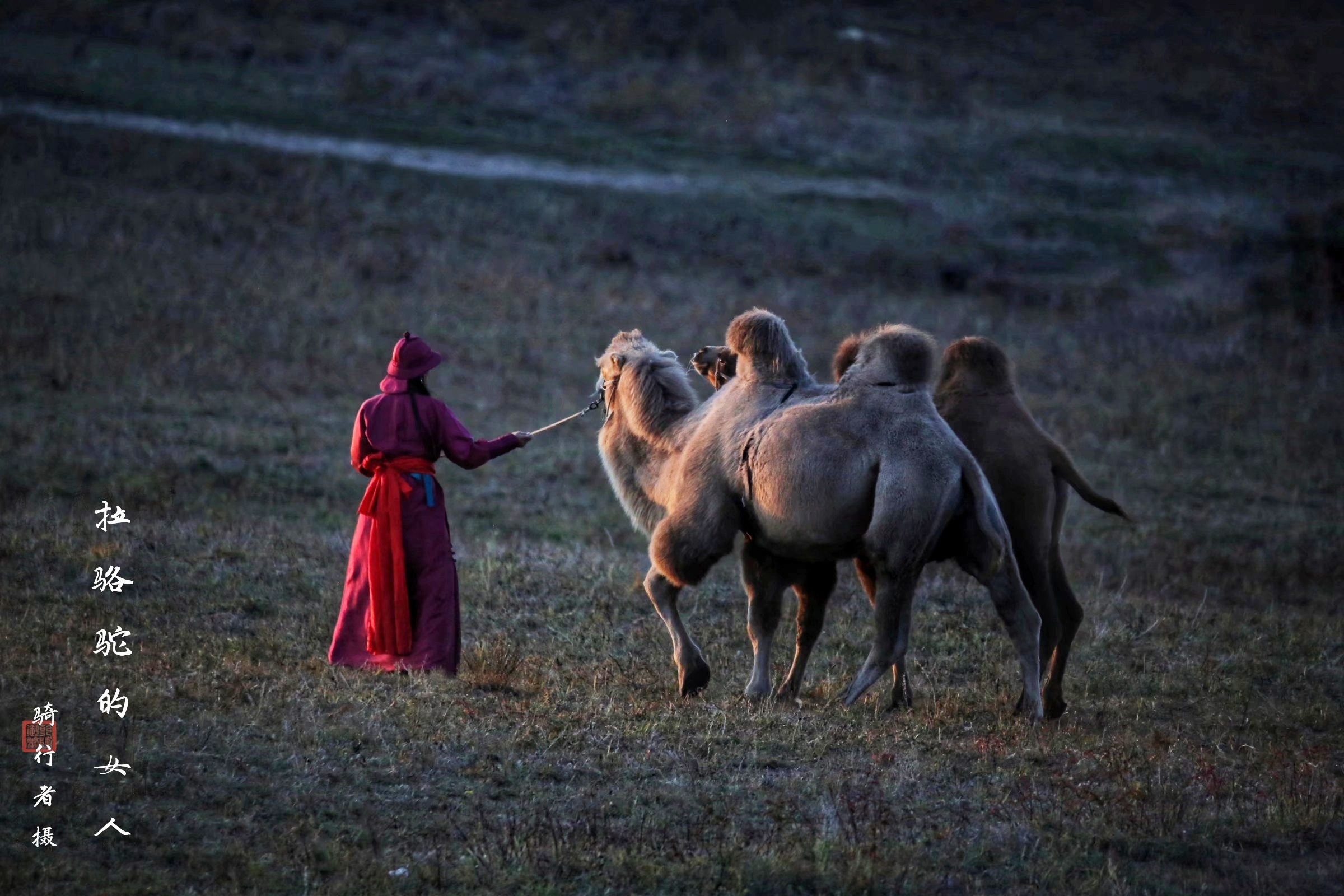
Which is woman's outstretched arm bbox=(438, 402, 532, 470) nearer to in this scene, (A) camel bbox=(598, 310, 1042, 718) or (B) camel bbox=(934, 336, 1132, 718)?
(A) camel bbox=(598, 310, 1042, 718)

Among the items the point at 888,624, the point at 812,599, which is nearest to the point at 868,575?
the point at 812,599

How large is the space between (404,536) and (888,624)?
273 cm

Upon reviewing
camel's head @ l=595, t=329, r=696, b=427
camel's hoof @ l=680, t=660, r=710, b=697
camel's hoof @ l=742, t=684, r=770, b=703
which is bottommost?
camel's hoof @ l=742, t=684, r=770, b=703

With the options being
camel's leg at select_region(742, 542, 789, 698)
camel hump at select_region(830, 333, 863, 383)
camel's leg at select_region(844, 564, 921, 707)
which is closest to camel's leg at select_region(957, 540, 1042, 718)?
camel's leg at select_region(844, 564, 921, 707)

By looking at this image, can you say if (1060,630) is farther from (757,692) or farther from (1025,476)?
(757,692)

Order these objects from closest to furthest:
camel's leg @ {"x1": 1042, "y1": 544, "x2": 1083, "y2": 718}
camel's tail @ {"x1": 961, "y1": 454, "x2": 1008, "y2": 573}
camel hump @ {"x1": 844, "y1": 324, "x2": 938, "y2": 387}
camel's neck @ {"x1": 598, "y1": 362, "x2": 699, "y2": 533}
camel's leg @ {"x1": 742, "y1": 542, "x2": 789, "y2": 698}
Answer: camel's tail @ {"x1": 961, "y1": 454, "x2": 1008, "y2": 573} → camel hump @ {"x1": 844, "y1": 324, "x2": 938, "y2": 387} → camel's leg @ {"x1": 742, "y1": 542, "x2": 789, "y2": 698} → camel's leg @ {"x1": 1042, "y1": 544, "x2": 1083, "y2": 718} → camel's neck @ {"x1": 598, "y1": 362, "x2": 699, "y2": 533}

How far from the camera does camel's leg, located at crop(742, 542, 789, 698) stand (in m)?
8.96

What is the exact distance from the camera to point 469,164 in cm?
3316

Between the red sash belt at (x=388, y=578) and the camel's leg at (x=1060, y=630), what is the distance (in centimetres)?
367

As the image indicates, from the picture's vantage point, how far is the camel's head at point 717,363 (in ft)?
32.6

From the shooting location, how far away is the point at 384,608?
Answer: 345 inches

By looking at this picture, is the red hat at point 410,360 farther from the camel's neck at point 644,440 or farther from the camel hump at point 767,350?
the camel hump at point 767,350

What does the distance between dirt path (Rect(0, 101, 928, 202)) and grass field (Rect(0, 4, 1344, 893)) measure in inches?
39.2

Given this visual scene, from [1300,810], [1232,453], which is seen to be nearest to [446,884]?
[1300,810]
